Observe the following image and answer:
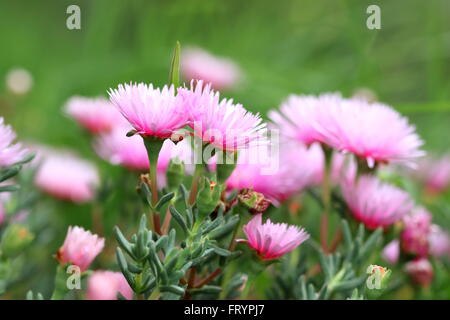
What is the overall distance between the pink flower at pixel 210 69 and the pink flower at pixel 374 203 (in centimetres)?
67

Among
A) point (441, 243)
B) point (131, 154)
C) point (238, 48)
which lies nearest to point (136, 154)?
point (131, 154)

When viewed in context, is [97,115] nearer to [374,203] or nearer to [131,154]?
[131,154]

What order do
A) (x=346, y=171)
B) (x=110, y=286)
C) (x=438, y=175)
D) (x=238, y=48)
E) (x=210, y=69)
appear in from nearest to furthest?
(x=110, y=286) → (x=346, y=171) → (x=438, y=175) → (x=210, y=69) → (x=238, y=48)

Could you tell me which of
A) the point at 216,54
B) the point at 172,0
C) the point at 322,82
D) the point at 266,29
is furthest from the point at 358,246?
the point at 172,0

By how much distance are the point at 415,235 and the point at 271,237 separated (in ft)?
0.65

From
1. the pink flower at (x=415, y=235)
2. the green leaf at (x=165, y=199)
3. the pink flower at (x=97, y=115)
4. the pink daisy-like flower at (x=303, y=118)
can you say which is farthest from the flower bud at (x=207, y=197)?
the pink flower at (x=97, y=115)

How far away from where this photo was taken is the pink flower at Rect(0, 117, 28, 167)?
1.32 ft

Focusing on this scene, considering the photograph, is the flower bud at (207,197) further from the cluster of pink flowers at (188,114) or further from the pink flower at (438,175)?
the pink flower at (438,175)

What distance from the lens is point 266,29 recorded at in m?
1.46

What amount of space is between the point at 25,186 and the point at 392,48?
1.01 m

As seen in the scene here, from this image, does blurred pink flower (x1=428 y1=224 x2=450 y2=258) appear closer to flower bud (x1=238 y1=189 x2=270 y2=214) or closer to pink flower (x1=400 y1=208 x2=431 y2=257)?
pink flower (x1=400 y1=208 x2=431 y2=257)

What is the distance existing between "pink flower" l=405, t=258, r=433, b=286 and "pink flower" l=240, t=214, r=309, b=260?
0.18 meters

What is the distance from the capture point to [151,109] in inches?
14.8
